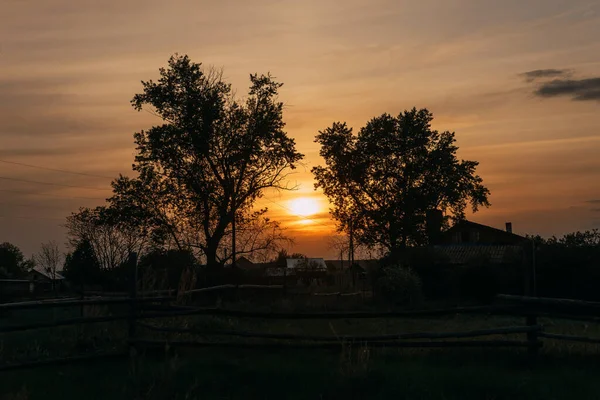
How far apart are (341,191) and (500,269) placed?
76.1 feet

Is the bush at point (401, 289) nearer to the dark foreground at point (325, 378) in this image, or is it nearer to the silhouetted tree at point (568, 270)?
the silhouetted tree at point (568, 270)

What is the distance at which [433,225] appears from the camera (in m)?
54.3

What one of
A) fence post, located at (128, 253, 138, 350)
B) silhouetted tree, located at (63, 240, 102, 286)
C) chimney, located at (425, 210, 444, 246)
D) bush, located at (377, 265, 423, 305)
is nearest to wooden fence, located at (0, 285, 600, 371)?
fence post, located at (128, 253, 138, 350)

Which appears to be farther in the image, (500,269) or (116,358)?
(500,269)

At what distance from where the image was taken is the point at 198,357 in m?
12.1

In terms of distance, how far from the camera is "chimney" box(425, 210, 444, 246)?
54.1 metres

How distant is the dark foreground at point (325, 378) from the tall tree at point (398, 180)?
42086mm

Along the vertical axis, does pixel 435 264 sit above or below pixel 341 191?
below

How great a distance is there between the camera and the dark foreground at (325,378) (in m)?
9.85

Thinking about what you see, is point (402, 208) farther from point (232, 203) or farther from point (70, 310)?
point (70, 310)

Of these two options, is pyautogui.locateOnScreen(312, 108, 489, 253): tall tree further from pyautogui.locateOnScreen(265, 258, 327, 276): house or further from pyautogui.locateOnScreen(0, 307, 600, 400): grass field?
pyautogui.locateOnScreen(0, 307, 600, 400): grass field

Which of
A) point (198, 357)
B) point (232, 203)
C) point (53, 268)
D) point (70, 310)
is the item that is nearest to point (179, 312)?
point (198, 357)

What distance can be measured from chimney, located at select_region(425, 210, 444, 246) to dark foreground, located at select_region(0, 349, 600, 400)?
42.5 meters

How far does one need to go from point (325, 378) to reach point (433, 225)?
4507 centimetres
